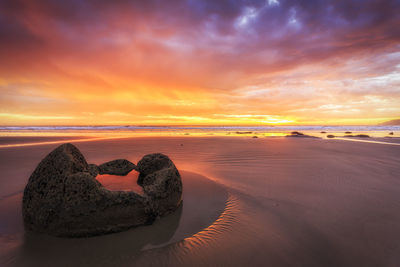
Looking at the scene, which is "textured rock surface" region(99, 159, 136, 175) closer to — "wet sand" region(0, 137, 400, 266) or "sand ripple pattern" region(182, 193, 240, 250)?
"wet sand" region(0, 137, 400, 266)

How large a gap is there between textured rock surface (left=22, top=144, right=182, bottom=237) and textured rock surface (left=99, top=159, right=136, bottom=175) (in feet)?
4.88

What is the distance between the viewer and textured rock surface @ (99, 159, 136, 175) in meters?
4.20

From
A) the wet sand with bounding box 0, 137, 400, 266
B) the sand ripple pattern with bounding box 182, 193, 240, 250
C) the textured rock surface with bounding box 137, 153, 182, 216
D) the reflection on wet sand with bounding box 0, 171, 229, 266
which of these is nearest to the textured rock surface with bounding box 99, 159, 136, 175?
the wet sand with bounding box 0, 137, 400, 266

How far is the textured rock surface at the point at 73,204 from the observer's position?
237cm

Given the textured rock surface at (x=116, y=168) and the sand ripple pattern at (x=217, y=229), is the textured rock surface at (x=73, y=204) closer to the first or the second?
the sand ripple pattern at (x=217, y=229)

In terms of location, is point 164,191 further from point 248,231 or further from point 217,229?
point 248,231

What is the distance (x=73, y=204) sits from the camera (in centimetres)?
238

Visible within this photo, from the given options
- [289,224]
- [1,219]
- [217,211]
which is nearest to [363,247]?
[289,224]

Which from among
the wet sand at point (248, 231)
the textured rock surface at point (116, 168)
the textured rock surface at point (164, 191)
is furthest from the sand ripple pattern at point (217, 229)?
the textured rock surface at point (116, 168)

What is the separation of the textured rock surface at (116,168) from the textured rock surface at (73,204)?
149cm

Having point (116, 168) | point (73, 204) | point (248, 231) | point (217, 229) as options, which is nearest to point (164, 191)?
point (217, 229)

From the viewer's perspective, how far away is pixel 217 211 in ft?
10.5

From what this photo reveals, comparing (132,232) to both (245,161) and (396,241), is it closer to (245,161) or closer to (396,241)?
(396,241)

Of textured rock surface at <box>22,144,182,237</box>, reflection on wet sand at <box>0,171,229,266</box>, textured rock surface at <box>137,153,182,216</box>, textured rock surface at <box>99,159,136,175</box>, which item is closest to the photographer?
reflection on wet sand at <box>0,171,229,266</box>
